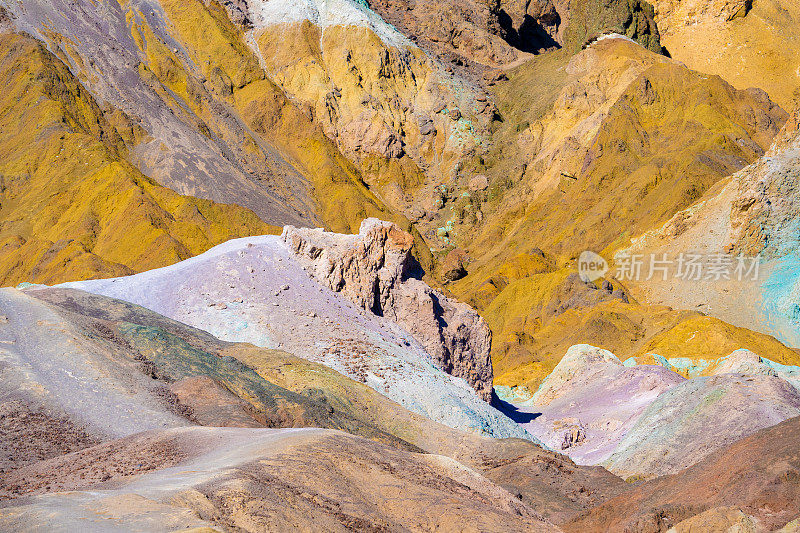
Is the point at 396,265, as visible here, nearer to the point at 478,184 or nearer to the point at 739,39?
the point at 478,184

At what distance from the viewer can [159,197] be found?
176ft

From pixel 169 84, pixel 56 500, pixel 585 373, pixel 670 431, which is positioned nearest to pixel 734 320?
pixel 585 373

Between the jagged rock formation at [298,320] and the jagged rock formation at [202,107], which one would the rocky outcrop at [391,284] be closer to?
the jagged rock formation at [298,320]

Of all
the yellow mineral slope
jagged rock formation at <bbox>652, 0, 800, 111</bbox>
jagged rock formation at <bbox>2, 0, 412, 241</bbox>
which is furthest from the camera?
jagged rock formation at <bbox>652, 0, 800, 111</bbox>

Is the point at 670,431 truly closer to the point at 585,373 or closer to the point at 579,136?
the point at 585,373

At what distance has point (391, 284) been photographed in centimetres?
Result: 2352

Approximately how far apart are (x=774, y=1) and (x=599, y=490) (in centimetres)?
7685
